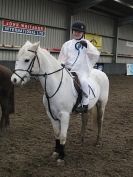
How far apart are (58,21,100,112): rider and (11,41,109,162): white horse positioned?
0.23 m

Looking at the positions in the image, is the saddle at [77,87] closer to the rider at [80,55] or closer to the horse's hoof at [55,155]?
the rider at [80,55]

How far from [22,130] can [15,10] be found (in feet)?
30.2

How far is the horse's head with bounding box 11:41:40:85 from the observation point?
14.7ft

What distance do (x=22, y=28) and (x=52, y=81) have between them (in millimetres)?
11126

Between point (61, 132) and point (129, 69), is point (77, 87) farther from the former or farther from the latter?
point (129, 69)

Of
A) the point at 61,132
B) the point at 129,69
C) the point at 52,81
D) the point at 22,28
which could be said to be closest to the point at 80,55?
the point at 52,81

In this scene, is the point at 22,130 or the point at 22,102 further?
the point at 22,102

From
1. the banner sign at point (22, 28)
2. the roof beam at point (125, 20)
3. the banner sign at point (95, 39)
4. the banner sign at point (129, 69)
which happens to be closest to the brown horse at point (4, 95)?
the banner sign at point (22, 28)

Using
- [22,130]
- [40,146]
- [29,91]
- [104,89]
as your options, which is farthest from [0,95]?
[29,91]

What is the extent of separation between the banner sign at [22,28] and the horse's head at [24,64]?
10.3 metres

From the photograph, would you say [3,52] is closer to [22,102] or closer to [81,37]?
[22,102]

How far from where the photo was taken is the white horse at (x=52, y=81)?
4.53 metres

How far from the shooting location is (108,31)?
2294cm

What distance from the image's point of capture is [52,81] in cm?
483
